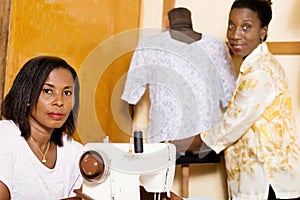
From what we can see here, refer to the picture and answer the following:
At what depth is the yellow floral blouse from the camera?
191cm

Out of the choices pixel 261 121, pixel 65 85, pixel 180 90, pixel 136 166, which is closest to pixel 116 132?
pixel 180 90

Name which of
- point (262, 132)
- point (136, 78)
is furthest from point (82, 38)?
point (262, 132)

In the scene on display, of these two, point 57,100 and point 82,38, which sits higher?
point 82,38

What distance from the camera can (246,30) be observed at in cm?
202

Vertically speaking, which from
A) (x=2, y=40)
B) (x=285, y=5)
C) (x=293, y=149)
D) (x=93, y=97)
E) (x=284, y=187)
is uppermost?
(x=285, y=5)

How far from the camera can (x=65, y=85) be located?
4.92 ft

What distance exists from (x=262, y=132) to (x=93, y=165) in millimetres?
921

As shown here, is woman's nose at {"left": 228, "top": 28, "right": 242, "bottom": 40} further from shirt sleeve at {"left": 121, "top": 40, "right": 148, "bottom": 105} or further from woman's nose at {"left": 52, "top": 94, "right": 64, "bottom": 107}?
woman's nose at {"left": 52, "top": 94, "right": 64, "bottom": 107}

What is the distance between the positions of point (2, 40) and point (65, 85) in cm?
51

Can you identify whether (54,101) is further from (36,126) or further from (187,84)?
(187,84)

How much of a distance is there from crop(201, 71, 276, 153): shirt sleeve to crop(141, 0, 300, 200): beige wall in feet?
1.51

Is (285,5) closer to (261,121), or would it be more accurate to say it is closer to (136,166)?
(261,121)

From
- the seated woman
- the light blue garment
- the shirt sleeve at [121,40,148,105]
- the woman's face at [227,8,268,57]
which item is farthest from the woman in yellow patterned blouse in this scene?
the seated woman

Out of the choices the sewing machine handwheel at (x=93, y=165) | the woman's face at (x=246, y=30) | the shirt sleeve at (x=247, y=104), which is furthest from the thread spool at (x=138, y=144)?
the woman's face at (x=246, y=30)
